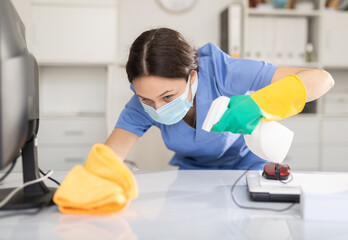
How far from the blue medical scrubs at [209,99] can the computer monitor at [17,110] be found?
420mm

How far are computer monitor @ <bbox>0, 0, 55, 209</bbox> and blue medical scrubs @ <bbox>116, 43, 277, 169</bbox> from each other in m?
0.42

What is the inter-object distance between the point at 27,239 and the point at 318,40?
2.73m

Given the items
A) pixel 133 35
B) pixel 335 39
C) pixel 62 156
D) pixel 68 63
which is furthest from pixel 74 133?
pixel 335 39

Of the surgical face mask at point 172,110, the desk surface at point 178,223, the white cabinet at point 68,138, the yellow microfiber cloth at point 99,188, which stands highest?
the surgical face mask at point 172,110

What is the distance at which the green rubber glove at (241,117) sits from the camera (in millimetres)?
739

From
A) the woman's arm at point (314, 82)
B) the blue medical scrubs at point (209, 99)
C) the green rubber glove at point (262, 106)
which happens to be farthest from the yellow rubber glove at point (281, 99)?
the blue medical scrubs at point (209, 99)

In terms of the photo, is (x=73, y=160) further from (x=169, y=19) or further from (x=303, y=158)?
(x=303, y=158)

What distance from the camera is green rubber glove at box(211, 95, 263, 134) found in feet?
2.42

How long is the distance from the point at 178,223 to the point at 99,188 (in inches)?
6.2

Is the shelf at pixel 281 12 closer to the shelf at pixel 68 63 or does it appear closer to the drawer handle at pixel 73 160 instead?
the shelf at pixel 68 63

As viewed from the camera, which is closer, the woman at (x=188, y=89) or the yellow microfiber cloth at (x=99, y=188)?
the yellow microfiber cloth at (x=99, y=188)

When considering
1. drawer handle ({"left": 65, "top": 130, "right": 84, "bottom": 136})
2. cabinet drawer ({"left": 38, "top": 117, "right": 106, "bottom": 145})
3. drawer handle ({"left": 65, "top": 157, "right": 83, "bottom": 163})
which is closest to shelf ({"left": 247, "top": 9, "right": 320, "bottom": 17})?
cabinet drawer ({"left": 38, "top": 117, "right": 106, "bottom": 145})

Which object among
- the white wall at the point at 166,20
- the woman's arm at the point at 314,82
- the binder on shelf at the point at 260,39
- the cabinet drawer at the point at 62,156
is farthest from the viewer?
the white wall at the point at 166,20

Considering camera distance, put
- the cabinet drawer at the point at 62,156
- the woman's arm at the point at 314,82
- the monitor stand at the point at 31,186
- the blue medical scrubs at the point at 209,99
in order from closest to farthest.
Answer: the monitor stand at the point at 31,186 → the woman's arm at the point at 314,82 → the blue medical scrubs at the point at 209,99 → the cabinet drawer at the point at 62,156
